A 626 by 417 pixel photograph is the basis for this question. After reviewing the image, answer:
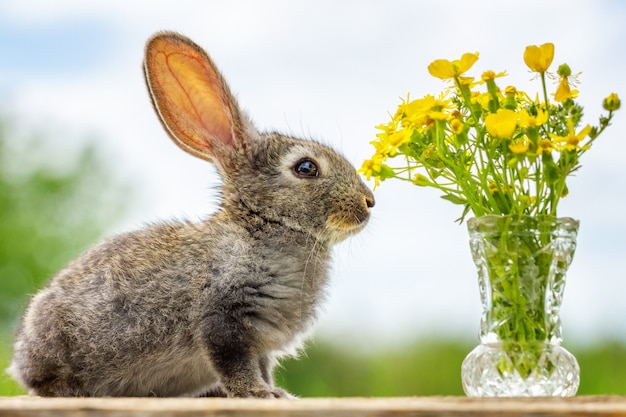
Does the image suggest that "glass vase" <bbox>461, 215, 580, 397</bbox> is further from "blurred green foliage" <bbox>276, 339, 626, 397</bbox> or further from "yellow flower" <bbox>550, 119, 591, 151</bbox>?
"blurred green foliage" <bbox>276, 339, 626, 397</bbox>

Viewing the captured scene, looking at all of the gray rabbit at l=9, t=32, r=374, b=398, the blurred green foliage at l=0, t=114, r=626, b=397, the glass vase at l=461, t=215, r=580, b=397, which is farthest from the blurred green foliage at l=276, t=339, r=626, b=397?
the glass vase at l=461, t=215, r=580, b=397

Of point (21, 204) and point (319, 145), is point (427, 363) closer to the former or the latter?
point (319, 145)

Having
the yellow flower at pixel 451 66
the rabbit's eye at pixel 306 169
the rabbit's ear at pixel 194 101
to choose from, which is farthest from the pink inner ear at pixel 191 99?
the yellow flower at pixel 451 66

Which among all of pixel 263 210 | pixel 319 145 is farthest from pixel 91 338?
pixel 319 145

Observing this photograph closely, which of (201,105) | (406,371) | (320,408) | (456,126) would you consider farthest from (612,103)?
(406,371)

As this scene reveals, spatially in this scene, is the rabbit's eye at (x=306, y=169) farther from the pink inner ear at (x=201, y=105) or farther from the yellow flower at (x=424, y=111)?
the yellow flower at (x=424, y=111)

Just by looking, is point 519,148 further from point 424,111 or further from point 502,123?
point 424,111
